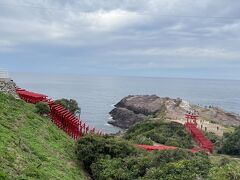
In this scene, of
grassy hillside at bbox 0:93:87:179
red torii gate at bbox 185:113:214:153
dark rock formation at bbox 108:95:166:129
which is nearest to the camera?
grassy hillside at bbox 0:93:87:179

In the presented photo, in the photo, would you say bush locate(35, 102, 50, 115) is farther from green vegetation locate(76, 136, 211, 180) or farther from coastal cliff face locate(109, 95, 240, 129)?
coastal cliff face locate(109, 95, 240, 129)

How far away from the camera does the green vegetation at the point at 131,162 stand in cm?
2183

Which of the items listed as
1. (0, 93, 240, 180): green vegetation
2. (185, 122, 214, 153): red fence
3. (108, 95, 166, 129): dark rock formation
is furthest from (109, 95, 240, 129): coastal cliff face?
(0, 93, 240, 180): green vegetation

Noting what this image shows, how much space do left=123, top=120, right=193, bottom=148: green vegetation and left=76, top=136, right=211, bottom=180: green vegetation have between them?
1086 centimetres

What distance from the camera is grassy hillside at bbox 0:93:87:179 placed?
18.0m

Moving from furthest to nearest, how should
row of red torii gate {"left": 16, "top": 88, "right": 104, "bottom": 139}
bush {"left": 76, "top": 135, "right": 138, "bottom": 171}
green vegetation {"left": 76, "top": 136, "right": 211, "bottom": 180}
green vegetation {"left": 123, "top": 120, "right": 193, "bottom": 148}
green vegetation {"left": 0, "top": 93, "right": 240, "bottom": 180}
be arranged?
1. green vegetation {"left": 123, "top": 120, "right": 193, "bottom": 148}
2. row of red torii gate {"left": 16, "top": 88, "right": 104, "bottom": 139}
3. bush {"left": 76, "top": 135, "right": 138, "bottom": 171}
4. green vegetation {"left": 76, "top": 136, "right": 211, "bottom": 180}
5. green vegetation {"left": 0, "top": 93, "right": 240, "bottom": 180}

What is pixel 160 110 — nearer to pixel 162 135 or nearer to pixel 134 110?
pixel 134 110

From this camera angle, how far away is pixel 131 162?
83.9 feet

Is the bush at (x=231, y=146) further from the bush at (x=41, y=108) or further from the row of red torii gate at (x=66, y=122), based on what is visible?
the bush at (x=41, y=108)

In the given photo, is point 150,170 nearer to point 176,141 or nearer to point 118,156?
point 118,156

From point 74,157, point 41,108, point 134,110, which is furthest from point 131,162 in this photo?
point 134,110

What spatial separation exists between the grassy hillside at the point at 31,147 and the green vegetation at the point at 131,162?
108 centimetres

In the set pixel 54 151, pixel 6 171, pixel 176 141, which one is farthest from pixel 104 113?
pixel 6 171

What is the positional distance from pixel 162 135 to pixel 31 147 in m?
24.4
